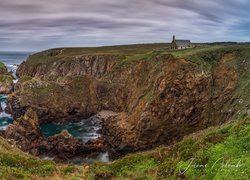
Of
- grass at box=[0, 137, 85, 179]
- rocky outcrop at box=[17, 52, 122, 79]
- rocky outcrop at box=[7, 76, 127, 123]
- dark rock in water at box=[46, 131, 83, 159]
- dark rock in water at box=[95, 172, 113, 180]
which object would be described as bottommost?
dark rock in water at box=[46, 131, 83, 159]

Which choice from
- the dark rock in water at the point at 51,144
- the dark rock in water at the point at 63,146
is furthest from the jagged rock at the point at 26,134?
the dark rock in water at the point at 63,146

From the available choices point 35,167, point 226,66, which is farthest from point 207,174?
point 226,66

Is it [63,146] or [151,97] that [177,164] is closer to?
[63,146]

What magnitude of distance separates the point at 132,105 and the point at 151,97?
6.79m

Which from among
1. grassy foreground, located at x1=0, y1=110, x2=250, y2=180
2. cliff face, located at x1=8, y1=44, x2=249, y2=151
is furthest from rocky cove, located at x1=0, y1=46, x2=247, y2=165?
grassy foreground, located at x1=0, y1=110, x2=250, y2=180

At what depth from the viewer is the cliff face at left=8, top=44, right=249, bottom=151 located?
59.2 meters

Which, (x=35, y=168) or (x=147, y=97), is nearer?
(x=35, y=168)

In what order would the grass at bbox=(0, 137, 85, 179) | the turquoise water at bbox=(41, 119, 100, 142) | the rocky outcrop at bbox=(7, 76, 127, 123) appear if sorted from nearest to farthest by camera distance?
the grass at bbox=(0, 137, 85, 179), the turquoise water at bbox=(41, 119, 100, 142), the rocky outcrop at bbox=(7, 76, 127, 123)

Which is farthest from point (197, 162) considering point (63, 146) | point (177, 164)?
point (63, 146)

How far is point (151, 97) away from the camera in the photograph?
64.0m

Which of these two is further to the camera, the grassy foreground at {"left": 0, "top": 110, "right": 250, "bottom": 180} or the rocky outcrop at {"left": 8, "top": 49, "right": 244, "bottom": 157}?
the rocky outcrop at {"left": 8, "top": 49, "right": 244, "bottom": 157}

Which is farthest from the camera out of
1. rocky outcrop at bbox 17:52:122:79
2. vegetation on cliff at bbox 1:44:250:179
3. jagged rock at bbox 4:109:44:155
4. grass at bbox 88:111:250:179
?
rocky outcrop at bbox 17:52:122:79

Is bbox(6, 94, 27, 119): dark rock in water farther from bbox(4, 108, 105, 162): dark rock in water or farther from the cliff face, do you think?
bbox(4, 108, 105, 162): dark rock in water

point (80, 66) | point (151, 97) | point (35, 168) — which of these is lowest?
point (35, 168)
